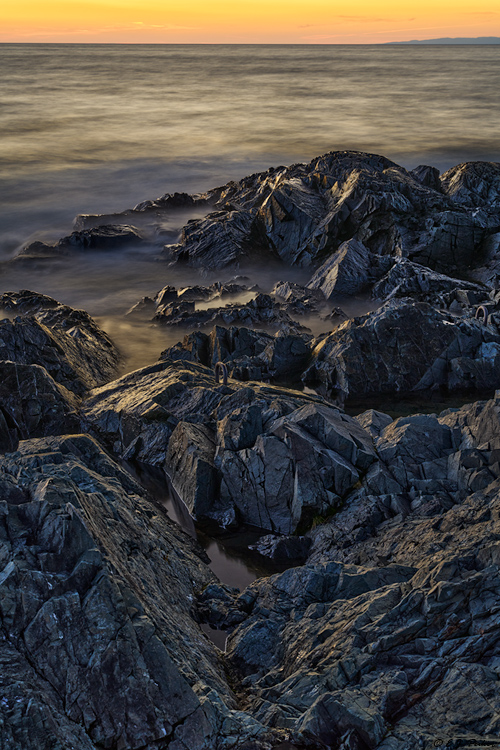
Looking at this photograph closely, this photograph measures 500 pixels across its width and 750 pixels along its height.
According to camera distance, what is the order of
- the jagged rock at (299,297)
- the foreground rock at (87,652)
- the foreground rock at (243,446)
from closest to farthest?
the foreground rock at (87,652) < the foreground rock at (243,446) < the jagged rock at (299,297)

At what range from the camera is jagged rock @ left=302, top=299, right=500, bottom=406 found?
18.6 m

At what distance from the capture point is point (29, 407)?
51.5 ft

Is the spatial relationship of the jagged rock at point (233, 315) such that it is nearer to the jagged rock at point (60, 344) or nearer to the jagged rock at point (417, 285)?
the jagged rock at point (60, 344)

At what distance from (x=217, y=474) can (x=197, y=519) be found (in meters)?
1.07

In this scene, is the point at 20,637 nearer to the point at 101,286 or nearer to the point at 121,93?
the point at 101,286

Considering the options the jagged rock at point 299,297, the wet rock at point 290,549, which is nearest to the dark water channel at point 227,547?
the wet rock at point 290,549

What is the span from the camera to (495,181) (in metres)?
32.4

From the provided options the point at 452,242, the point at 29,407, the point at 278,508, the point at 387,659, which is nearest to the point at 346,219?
the point at 452,242

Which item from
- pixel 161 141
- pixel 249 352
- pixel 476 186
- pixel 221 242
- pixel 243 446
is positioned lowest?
pixel 249 352

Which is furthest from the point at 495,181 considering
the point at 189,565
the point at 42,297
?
the point at 189,565

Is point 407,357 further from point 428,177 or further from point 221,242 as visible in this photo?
point 428,177

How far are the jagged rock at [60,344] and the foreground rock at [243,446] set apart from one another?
232cm

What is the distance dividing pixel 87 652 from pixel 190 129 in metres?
72.3

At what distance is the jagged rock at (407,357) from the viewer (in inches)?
732
